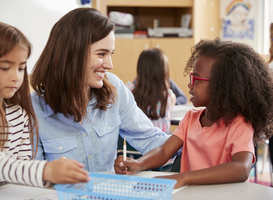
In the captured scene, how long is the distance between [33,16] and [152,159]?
4.52 feet

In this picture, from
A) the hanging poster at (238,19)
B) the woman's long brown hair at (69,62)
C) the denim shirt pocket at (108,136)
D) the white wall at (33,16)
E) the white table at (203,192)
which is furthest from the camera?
the hanging poster at (238,19)

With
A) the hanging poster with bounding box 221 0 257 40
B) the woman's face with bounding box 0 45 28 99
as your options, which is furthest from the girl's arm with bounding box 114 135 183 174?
the hanging poster with bounding box 221 0 257 40

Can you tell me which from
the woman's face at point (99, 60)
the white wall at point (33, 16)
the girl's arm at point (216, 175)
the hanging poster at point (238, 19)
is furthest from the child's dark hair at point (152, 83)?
the hanging poster at point (238, 19)

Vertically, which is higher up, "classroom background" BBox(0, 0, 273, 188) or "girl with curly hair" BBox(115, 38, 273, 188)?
"classroom background" BBox(0, 0, 273, 188)

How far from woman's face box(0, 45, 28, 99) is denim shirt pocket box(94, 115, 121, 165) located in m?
0.46

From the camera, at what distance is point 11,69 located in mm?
890

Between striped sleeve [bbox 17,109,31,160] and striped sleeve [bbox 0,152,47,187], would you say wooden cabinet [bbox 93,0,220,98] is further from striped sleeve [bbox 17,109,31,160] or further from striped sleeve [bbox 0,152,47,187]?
striped sleeve [bbox 0,152,47,187]

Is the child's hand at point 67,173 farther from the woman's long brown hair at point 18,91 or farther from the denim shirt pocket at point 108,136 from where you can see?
the denim shirt pocket at point 108,136

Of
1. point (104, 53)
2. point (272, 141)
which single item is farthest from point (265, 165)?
point (104, 53)

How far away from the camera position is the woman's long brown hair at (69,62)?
118 centimetres

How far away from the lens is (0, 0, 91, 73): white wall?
1890mm

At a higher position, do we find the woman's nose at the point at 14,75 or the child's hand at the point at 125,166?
the woman's nose at the point at 14,75

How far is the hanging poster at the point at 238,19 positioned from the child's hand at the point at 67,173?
406cm

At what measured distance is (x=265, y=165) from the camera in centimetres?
360
